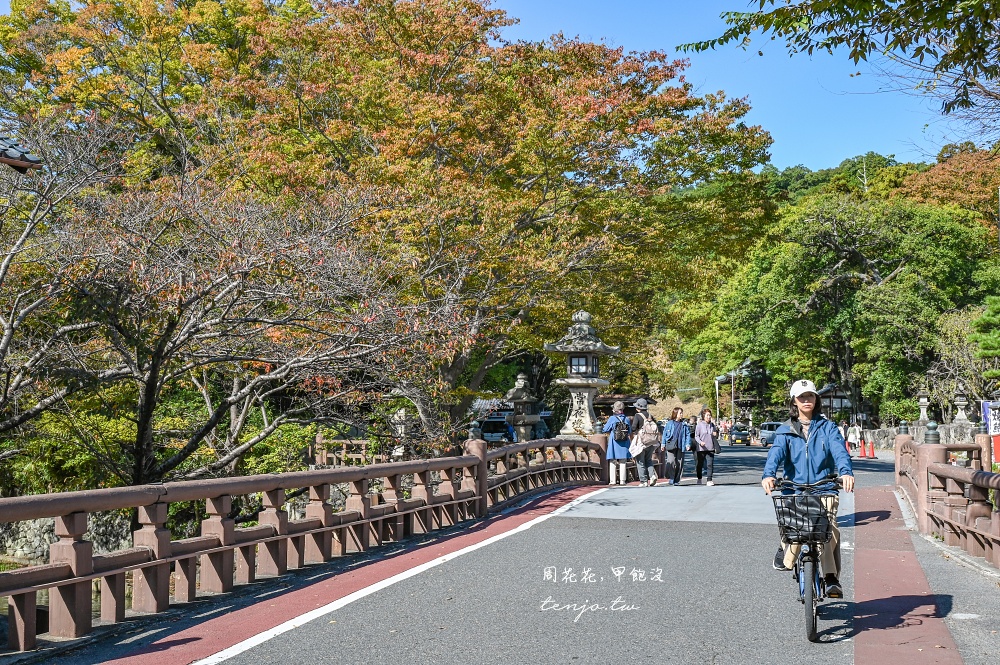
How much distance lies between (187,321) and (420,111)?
8.03m

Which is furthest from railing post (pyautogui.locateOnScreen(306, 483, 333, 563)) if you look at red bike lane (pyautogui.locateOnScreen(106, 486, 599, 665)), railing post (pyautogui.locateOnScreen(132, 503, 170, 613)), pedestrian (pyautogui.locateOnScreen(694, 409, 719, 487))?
pedestrian (pyautogui.locateOnScreen(694, 409, 719, 487))

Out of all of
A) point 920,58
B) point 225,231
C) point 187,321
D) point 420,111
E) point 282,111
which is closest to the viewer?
point 920,58

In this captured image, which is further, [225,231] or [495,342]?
[495,342]

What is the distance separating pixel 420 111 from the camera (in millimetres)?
17828

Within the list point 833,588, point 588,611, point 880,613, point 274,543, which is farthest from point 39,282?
point 880,613

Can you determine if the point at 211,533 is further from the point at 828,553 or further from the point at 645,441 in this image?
the point at 645,441

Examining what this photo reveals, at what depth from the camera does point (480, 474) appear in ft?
41.9

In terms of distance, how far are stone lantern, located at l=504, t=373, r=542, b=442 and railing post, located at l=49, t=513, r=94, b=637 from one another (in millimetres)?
23264

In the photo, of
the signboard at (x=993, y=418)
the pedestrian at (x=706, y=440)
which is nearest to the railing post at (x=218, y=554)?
the pedestrian at (x=706, y=440)

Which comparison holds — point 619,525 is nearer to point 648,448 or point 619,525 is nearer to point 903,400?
point 648,448

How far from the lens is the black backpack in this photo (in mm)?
18344

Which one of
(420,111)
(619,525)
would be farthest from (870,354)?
(619,525)

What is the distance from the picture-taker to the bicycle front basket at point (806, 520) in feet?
19.6

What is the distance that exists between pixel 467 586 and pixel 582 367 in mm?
14178
